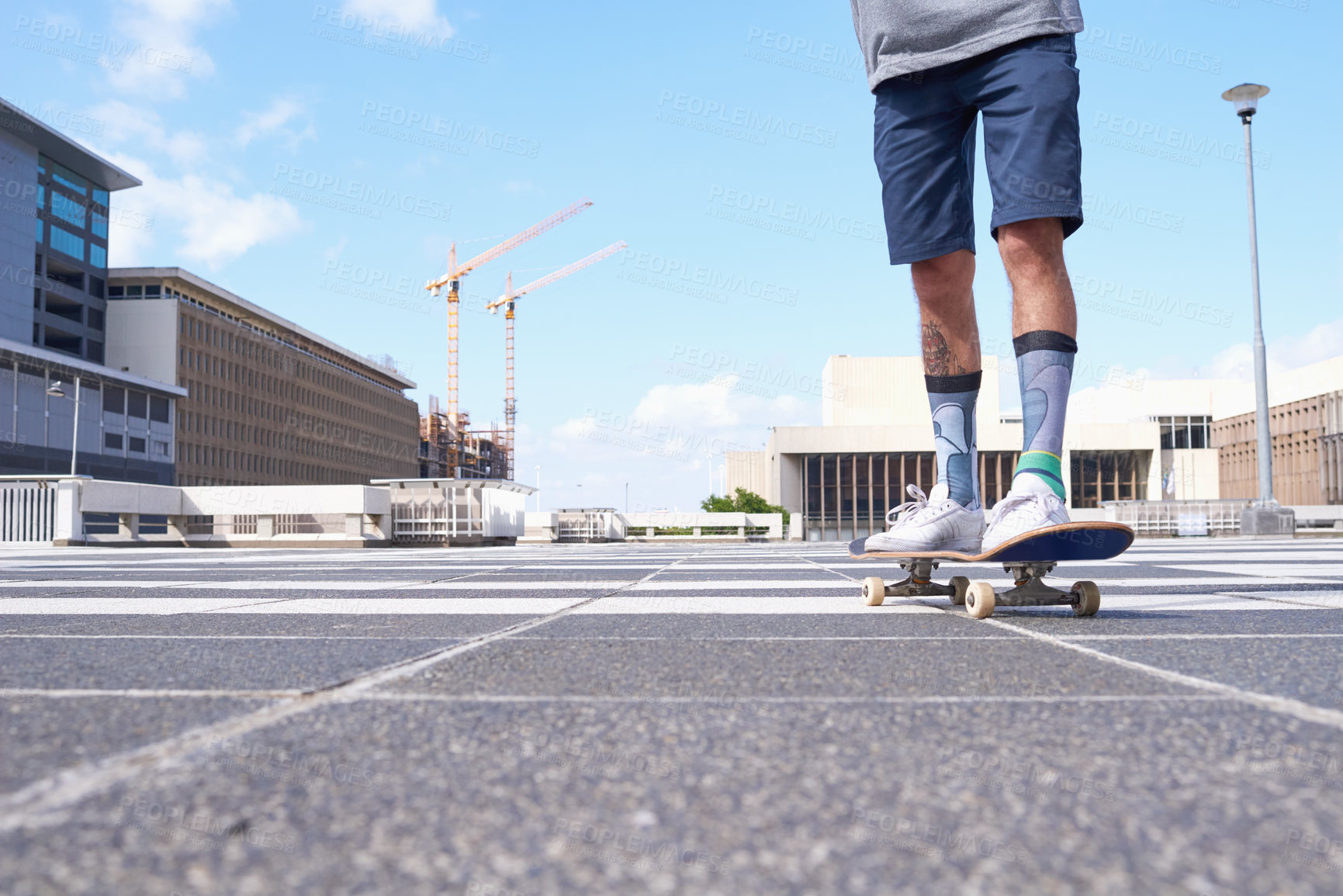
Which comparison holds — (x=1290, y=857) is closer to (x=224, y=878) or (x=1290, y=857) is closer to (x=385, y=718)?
(x=224, y=878)

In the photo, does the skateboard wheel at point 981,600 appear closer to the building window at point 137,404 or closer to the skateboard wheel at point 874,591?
the skateboard wheel at point 874,591

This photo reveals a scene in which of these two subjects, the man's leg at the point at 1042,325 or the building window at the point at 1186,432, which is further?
the building window at the point at 1186,432

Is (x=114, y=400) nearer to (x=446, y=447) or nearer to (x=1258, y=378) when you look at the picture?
(x=1258, y=378)

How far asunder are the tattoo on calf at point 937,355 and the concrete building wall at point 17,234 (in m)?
63.7

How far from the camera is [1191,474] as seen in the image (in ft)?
235

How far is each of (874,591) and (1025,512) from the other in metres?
0.66

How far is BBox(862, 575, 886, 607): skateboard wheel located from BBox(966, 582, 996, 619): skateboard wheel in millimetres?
429

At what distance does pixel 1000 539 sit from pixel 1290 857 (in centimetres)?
212

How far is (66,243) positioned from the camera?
6112 cm

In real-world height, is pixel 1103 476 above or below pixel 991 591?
above

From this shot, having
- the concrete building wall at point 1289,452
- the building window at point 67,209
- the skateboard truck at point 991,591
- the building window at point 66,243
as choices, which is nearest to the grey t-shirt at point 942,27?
the skateboard truck at point 991,591

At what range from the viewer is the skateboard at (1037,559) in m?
2.68

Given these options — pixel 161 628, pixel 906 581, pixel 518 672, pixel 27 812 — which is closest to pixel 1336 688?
pixel 518 672

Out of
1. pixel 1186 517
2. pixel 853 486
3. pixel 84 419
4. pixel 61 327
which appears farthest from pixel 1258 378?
pixel 61 327
